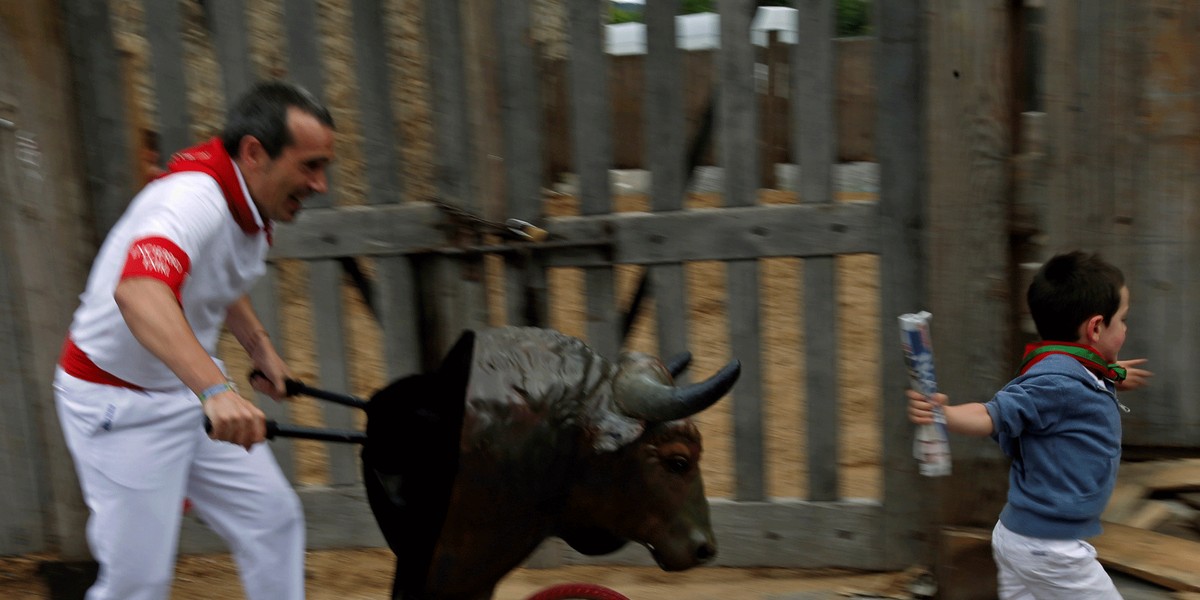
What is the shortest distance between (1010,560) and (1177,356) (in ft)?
4.33

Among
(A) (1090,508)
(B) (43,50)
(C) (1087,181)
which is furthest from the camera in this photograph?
(B) (43,50)

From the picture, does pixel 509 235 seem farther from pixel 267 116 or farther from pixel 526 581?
pixel 267 116

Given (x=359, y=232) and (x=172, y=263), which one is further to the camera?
(x=359, y=232)

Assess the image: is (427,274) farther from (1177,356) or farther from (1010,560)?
(1177,356)

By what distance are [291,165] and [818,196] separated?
6.46ft

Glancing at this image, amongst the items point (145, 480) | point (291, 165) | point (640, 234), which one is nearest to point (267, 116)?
point (291, 165)

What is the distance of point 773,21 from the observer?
15.7 feet

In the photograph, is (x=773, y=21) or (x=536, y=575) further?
(x=773, y=21)

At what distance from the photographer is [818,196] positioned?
12.9 ft

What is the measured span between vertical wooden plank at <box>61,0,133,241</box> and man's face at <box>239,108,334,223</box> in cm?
186

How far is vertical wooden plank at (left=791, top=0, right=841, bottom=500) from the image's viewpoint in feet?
12.6

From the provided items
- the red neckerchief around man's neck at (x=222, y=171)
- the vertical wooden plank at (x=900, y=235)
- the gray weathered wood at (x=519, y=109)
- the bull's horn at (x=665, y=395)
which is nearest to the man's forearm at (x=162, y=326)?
the red neckerchief around man's neck at (x=222, y=171)

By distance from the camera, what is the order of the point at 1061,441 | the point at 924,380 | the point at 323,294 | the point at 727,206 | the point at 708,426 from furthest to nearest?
the point at 708,426 → the point at 323,294 → the point at 727,206 → the point at 1061,441 → the point at 924,380

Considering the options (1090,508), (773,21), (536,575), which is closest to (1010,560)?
(1090,508)
